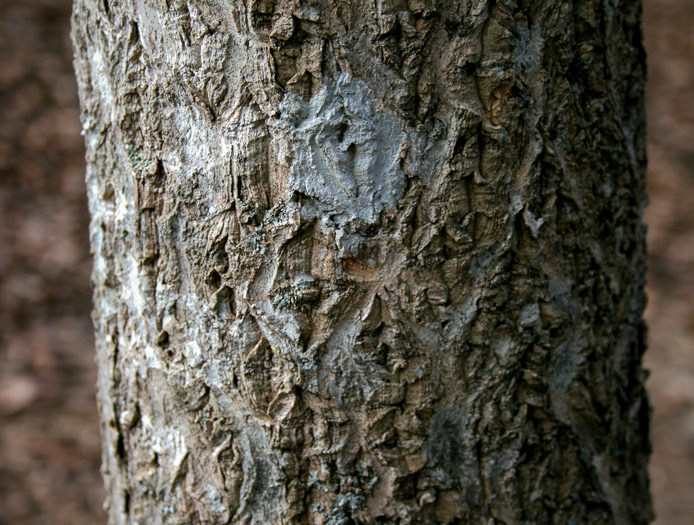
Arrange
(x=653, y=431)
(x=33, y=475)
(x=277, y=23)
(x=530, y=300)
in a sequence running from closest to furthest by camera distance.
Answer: (x=277, y=23)
(x=530, y=300)
(x=33, y=475)
(x=653, y=431)

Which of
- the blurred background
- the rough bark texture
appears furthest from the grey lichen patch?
the blurred background

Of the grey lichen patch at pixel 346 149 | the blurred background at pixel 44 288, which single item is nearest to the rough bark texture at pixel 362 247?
the grey lichen patch at pixel 346 149

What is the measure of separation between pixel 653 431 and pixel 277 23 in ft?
8.70

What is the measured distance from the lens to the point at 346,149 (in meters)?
0.64

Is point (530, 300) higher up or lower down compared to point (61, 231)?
lower down

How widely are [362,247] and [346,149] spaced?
0.12 meters

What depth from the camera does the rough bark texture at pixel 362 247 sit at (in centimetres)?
63

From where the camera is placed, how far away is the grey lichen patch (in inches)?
24.8

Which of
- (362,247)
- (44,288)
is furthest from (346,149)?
(44,288)

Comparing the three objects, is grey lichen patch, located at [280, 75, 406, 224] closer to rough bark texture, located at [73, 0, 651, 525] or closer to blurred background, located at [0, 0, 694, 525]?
rough bark texture, located at [73, 0, 651, 525]

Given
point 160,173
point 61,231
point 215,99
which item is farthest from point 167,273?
point 61,231

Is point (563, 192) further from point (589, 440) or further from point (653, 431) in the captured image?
point (653, 431)

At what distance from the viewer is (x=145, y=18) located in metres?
0.68

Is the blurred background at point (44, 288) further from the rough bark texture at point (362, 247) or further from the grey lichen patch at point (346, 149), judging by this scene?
the grey lichen patch at point (346, 149)
